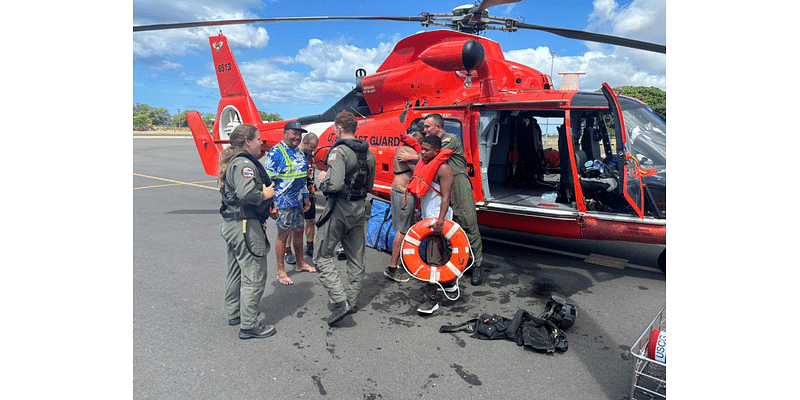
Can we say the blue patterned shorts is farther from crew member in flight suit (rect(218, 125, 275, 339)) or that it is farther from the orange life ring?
the orange life ring

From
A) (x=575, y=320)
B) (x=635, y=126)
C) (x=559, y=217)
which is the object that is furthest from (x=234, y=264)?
(x=635, y=126)

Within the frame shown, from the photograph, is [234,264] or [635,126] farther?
[635,126]

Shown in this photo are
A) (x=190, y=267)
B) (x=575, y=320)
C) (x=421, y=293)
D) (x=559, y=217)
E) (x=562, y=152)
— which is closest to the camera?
(x=575, y=320)

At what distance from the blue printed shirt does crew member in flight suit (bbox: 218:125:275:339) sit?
104cm

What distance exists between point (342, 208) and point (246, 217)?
2.71 feet

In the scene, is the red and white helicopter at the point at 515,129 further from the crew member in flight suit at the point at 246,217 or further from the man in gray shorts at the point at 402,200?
the crew member in flight suit at the point at 246,217

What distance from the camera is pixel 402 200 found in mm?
5012

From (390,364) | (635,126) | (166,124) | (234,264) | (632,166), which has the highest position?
(166,124)

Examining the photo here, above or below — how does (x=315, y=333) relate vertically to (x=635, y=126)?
below

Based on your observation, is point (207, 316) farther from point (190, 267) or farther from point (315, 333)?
point (190, 267)

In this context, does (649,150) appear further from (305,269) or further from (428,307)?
(305,269)

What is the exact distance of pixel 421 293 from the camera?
466cm

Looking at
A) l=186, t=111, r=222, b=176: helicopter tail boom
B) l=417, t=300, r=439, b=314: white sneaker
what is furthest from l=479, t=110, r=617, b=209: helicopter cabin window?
l=186, t=111, r=222, b=176: helicopter tail boom

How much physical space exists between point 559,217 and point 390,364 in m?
2.87
